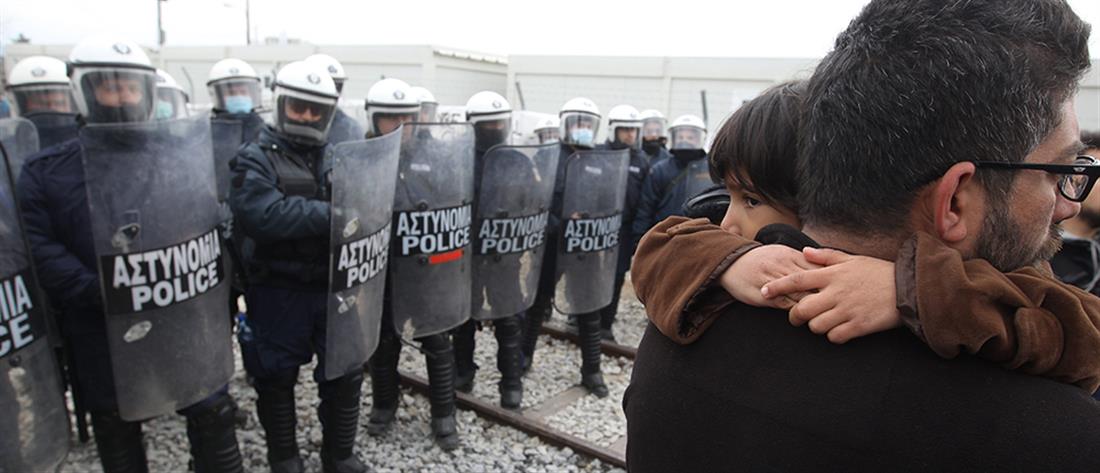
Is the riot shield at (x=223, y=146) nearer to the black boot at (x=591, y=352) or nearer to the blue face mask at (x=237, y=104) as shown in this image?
the blue face mask at (x=237, y=104)

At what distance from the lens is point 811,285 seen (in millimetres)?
811

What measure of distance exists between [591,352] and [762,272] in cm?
430

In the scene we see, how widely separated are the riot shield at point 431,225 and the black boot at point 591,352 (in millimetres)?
1330

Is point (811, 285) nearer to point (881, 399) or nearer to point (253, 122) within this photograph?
point (881, 399)

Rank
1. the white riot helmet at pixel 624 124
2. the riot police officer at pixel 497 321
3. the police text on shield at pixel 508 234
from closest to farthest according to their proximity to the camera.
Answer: the police text on shield at pixel 508 234, the riot police officer at pixel 497 321, the white riot helmet at pixel 624 124

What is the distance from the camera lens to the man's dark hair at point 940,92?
0.76 metres

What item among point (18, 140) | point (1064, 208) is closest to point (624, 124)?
point (18, 140)

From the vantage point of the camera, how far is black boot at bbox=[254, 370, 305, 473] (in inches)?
133

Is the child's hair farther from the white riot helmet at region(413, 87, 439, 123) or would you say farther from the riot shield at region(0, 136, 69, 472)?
the white riot helmet at region(413, 87, 439, 123)

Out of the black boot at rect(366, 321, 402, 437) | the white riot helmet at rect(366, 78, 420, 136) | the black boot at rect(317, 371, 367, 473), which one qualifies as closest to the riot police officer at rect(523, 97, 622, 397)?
the white riot helmet at rect(366, 78, 420, 136)

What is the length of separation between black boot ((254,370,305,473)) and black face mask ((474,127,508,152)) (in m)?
2.22

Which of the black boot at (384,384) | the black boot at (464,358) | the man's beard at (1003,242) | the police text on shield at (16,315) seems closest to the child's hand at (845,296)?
the man's beard at (1003,242)

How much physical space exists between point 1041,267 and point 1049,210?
178mm

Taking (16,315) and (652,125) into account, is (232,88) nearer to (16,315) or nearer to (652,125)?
(652,125)
